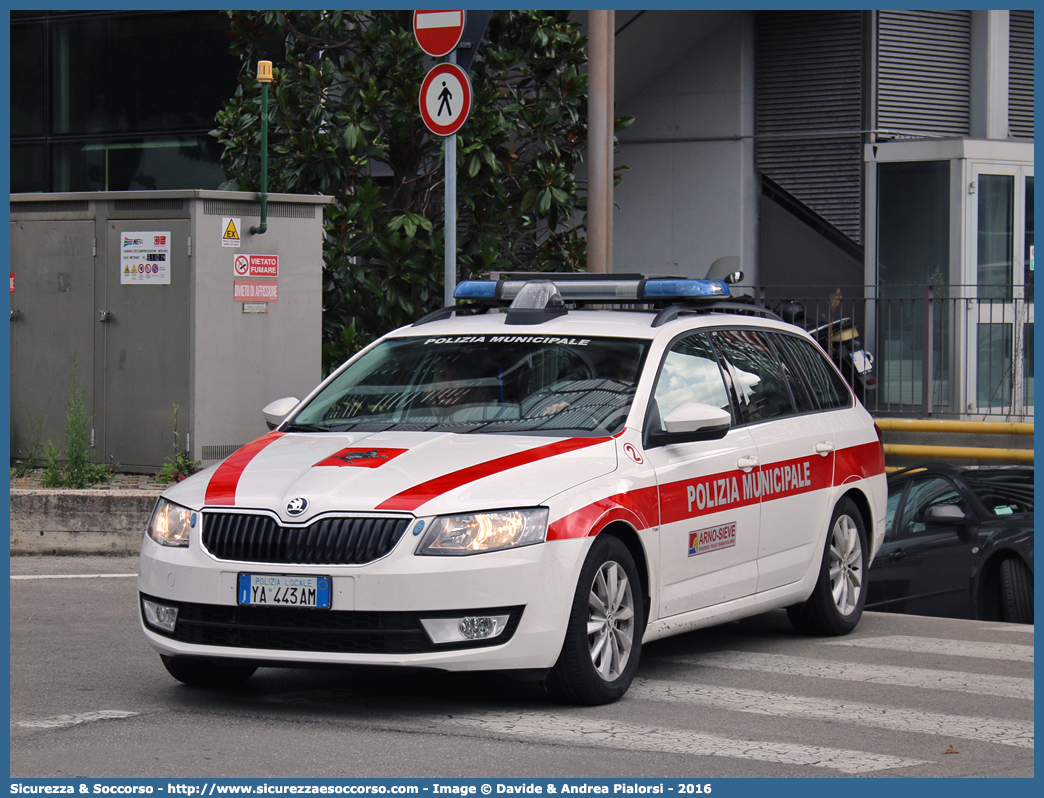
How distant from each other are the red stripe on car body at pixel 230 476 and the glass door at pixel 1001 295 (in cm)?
961

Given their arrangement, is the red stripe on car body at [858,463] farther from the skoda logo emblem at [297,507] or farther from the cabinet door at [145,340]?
the cabinet door at [145,340]

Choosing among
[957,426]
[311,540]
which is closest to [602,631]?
[311,540]

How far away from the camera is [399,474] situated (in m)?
5.84

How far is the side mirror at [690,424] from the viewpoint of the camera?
6.47 m

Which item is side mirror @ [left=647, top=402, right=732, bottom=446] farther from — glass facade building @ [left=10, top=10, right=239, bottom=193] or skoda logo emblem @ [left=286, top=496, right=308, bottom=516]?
glass facade building @ [left=10, top=10, right=239, bottom=193]

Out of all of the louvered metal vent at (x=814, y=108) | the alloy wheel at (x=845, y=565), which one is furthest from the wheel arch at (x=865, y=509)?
the louvered metal vent at (x=814, y=108)

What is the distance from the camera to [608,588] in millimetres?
6047

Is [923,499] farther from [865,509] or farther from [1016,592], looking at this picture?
[865,509]

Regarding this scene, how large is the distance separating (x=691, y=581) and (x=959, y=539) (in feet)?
13.7

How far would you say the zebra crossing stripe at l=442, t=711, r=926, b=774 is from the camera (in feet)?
17.1

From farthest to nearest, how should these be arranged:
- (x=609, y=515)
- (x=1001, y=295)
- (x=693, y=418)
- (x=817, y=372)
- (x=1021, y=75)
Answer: (x=1021, y=75)
(x=1001, y=295)
(x=817, y=372)
(x=693, y=418)
(x=609, y=515)


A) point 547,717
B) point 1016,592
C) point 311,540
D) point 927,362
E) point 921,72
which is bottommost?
point 1016,592

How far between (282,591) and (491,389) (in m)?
1.60

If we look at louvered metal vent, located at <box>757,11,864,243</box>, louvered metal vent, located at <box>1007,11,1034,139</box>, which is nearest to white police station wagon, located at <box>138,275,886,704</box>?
louvered metal vent, located at <box>757,11,864,243</box>
